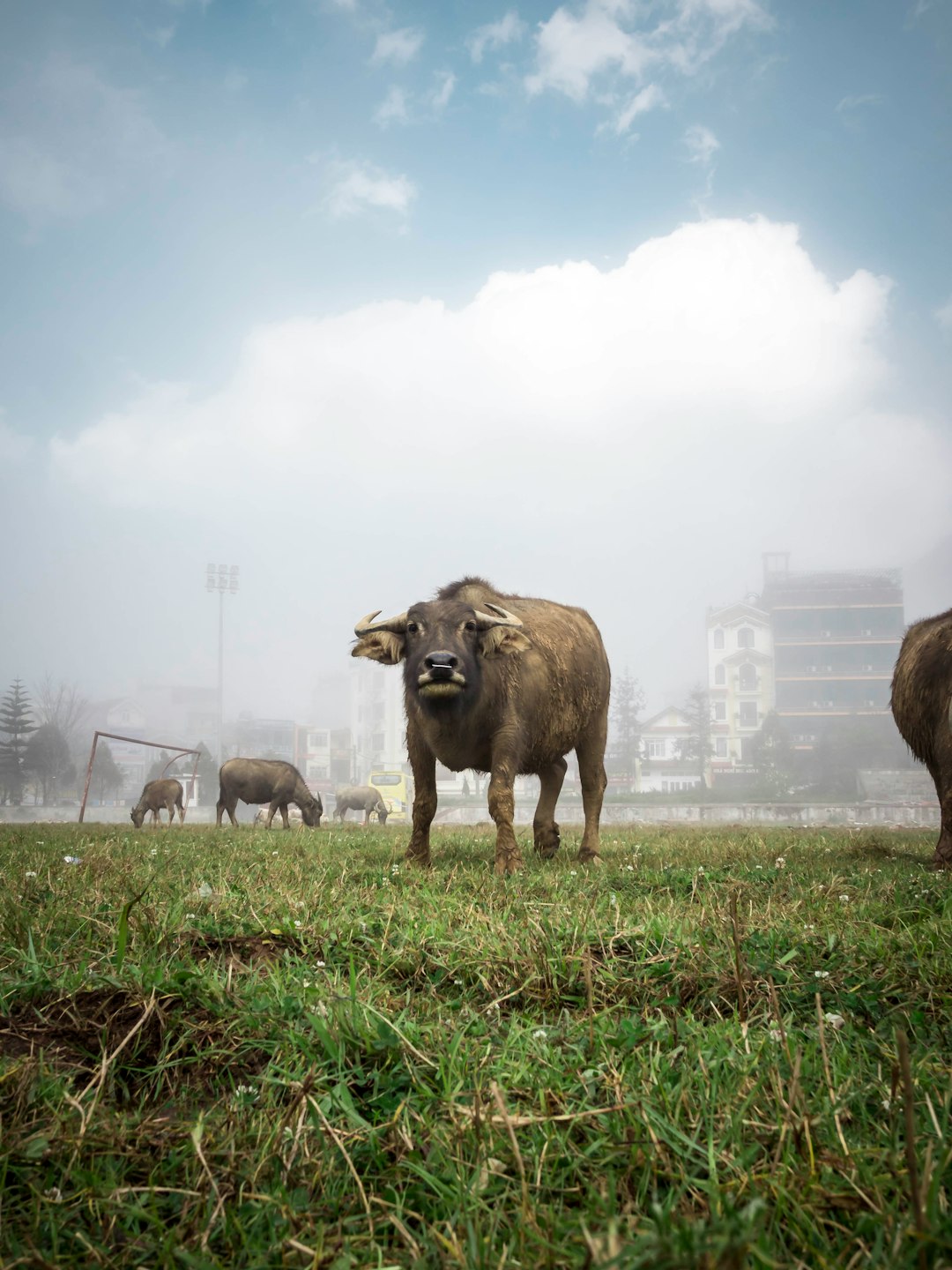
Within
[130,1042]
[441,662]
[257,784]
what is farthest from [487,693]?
[257,784]

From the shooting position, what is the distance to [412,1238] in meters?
1.41

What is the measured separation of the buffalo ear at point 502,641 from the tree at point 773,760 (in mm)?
73536

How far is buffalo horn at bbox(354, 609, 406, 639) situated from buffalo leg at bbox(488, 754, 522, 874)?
141 centimetres

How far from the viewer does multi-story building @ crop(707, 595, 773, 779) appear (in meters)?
103

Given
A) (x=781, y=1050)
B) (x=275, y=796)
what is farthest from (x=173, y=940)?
(x=275, y=796)

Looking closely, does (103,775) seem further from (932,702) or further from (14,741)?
(932,702)

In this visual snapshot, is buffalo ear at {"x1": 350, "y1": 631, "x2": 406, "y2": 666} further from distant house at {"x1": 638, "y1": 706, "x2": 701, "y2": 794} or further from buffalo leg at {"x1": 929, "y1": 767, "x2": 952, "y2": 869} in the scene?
distant house at {"x1": 638, "y1": 706, "x2": 701, "y2": 794}

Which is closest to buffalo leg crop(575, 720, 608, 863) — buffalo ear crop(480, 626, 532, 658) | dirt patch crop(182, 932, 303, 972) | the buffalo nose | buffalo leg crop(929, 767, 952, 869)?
buffalo ear crop(480, 626, 532, 658)

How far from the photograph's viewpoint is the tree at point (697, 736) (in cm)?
8650

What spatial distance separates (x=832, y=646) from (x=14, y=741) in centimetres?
10384

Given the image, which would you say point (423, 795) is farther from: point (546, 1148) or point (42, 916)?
point (546, 1148)

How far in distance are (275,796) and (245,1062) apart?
71.5 ft

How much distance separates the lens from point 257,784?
74.3 feet

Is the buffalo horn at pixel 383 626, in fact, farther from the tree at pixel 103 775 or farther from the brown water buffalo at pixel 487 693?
the tree at pixel 103 775
